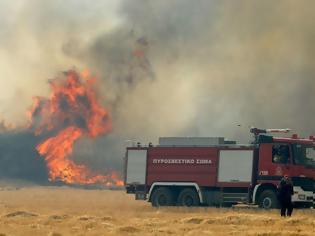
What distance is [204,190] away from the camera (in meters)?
35.1

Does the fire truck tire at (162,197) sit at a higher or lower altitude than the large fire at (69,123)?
lower

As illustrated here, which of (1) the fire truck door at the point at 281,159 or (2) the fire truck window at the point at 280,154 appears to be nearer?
(1) the fire truck door at the point at 281,159

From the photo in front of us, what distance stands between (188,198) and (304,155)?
639 centimetres

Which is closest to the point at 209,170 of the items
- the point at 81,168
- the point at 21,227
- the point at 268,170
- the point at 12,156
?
the point at 268,170

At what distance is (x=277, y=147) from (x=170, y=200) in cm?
634

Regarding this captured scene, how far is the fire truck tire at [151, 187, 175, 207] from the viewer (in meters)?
36.0

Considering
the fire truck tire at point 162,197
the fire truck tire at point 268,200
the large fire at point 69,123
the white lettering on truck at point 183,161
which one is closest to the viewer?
the fire truck tire at point 268,200

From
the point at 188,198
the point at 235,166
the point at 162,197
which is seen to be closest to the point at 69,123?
the point at 162,197

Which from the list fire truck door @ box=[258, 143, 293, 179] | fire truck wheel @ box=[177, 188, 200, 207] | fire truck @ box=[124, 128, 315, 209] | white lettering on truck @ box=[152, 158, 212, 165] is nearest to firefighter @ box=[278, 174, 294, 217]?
fire truck @ box=[124, 128, 315, 209]

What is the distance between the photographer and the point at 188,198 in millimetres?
35656

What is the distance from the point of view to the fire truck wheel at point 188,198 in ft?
116

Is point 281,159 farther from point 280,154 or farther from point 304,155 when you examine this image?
point 304,155

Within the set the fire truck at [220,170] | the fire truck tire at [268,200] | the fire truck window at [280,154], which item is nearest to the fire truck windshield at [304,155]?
the fire truck at [220,170]

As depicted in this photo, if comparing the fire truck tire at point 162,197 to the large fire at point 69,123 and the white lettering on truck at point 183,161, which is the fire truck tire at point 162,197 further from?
the large fire at point 69,123
